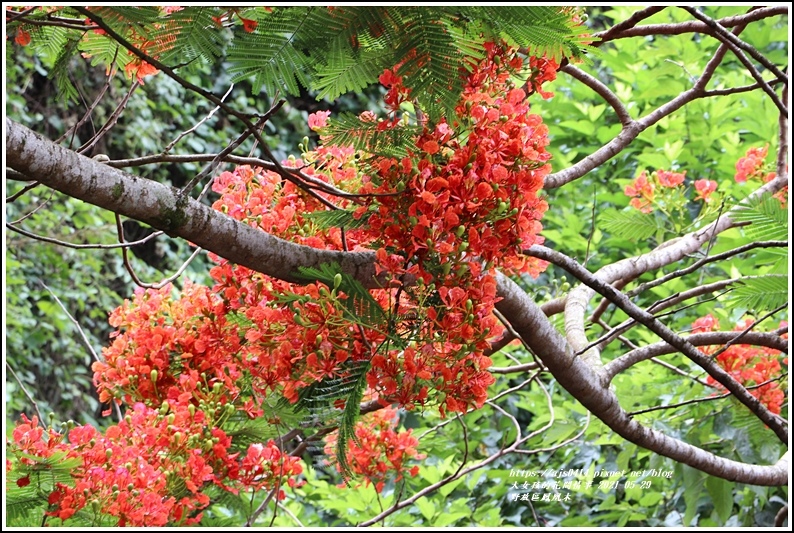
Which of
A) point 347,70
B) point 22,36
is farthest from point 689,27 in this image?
point 22,36

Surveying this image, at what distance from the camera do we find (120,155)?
3676 mm

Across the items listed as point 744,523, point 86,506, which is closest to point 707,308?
point 744,523

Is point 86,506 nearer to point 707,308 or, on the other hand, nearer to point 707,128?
point 707,308

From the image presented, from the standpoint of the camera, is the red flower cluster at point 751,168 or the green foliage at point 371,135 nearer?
the green foliage at point 371,135

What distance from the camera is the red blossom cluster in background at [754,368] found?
2123 mm

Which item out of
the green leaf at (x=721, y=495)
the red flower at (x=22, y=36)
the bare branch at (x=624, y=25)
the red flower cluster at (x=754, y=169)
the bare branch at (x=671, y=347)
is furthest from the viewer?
the red flower cluster at (x=754, y=169)

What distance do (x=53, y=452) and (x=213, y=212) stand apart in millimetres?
457

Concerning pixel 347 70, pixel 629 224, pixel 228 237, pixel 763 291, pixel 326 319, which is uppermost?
pixel 629 224

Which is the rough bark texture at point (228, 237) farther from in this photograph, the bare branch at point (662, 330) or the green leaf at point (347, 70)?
the green leaf at point (347, 70)

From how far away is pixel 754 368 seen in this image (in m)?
2.16

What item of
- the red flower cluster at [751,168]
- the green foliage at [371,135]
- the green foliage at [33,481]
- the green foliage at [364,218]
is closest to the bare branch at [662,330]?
the green foliage at [364,218]

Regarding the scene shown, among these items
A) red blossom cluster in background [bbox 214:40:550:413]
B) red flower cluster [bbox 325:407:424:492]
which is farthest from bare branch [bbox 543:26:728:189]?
red flower cluster [bbox 325:407:424:492]

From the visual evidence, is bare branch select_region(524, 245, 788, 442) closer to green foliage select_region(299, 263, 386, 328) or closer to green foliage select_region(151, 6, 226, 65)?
green foliage select_region(299, 263, 386, 328)

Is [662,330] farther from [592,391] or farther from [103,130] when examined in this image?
[103,130]
